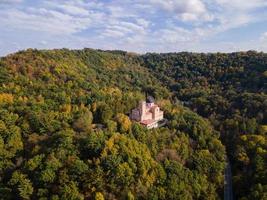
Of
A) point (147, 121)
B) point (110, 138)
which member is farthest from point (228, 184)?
point (110, 138)

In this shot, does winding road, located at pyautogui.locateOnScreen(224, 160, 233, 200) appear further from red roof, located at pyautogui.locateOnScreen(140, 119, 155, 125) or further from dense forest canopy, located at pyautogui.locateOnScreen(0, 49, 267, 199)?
red roof, located at pyautogui.locateOnScreen(140, 119, 155, 125)

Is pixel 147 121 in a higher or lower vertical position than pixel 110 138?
lower

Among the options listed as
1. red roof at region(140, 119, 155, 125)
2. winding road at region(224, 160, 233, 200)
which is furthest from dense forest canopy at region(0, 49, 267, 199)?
red roof at region(140, 119, 155, 125)

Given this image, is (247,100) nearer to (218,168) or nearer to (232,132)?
(232,132)

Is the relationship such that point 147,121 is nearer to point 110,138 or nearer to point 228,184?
point 110,138

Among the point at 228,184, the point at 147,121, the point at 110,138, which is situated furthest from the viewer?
the point at 147,121

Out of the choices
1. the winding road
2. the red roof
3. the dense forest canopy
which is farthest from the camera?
the red roof

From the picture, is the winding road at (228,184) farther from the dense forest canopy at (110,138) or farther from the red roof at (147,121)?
the red roof at (147,121)

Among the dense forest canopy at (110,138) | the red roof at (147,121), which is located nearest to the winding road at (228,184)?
the dense forest canopy at (110,138)

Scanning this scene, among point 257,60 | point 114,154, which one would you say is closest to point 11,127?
point 114,154
